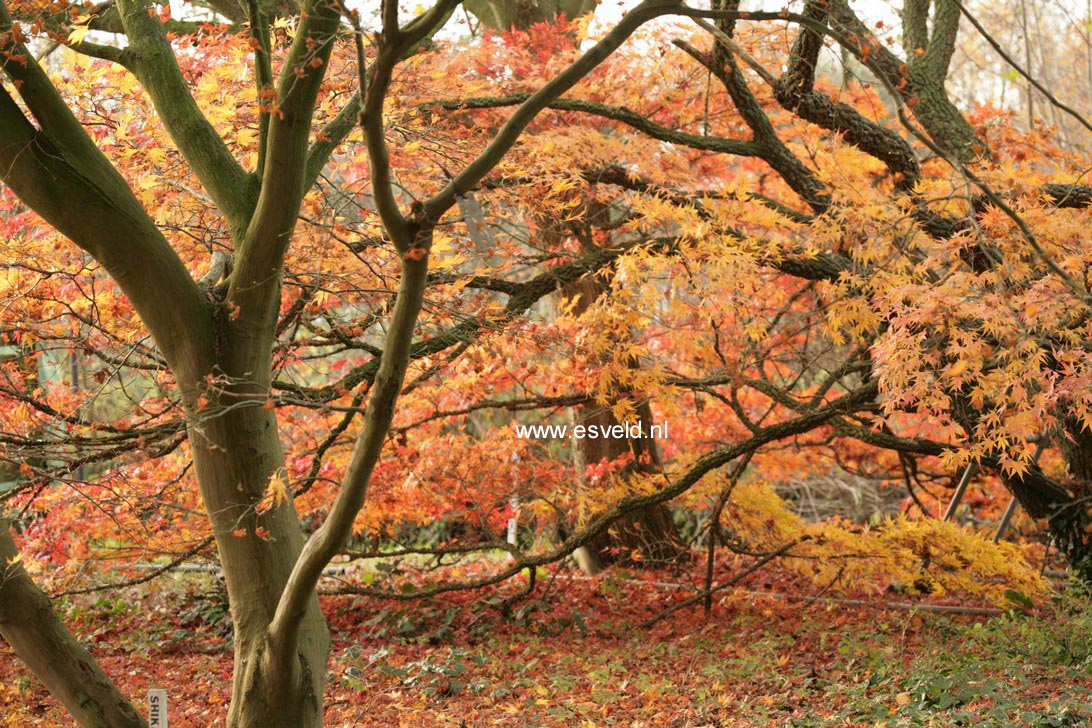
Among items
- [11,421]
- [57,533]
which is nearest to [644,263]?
[11,421]

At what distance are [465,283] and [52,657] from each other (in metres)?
2.94

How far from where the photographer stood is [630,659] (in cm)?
668

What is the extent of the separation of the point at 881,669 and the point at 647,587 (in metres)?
3.06

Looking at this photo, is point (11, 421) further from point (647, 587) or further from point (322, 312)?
point (647, 587)

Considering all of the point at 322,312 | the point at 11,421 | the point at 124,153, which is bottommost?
the point at 11,421

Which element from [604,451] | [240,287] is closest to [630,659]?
[604,451]

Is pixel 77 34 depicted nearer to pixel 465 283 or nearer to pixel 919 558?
pixel 465 283

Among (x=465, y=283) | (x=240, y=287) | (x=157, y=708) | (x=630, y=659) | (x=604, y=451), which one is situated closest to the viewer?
(x=240, y=287)

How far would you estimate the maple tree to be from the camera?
3.71m

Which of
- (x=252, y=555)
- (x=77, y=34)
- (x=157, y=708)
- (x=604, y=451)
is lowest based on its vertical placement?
(x=157, y=708)

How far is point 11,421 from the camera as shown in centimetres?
530

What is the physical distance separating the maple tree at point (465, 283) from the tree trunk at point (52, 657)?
0.05ft

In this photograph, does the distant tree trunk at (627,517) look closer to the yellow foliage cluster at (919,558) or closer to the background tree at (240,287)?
the yellow foliage cluster at (919,558)

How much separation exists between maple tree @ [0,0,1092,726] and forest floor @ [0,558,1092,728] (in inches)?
18.6
